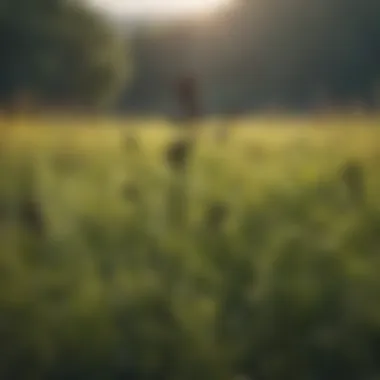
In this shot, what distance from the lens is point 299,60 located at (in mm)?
1734

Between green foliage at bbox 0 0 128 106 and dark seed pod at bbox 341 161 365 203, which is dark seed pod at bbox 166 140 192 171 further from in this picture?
dark seed pod at bbox 341 161 365 203

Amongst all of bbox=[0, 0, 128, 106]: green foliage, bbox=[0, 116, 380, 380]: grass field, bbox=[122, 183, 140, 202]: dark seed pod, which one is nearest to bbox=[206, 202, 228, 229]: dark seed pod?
bbox=[0, 116, 380, 380]: grass field

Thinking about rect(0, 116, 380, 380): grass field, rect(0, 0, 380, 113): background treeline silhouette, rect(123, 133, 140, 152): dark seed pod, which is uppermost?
rect(0, 0, 380, 113): background treeline silhouette

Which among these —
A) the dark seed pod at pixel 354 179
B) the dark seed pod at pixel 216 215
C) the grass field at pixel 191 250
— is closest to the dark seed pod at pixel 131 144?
the grass field at pixel 191 250

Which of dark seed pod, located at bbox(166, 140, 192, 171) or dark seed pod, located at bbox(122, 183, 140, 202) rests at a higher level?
dark seed pod, located at bbox(166, 140, 192, 171)

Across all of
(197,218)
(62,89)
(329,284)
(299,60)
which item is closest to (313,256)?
(329,284)

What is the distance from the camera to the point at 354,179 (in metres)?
1.71

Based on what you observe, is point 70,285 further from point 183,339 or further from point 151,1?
point 151,1

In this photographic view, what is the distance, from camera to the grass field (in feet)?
5.46

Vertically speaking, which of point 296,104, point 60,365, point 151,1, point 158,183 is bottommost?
point 60,365

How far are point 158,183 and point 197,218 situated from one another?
8 cm

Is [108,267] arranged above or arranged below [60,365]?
above

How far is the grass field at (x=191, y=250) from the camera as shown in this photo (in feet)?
5.46

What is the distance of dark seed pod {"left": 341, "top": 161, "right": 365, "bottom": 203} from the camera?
1699 millimetres
